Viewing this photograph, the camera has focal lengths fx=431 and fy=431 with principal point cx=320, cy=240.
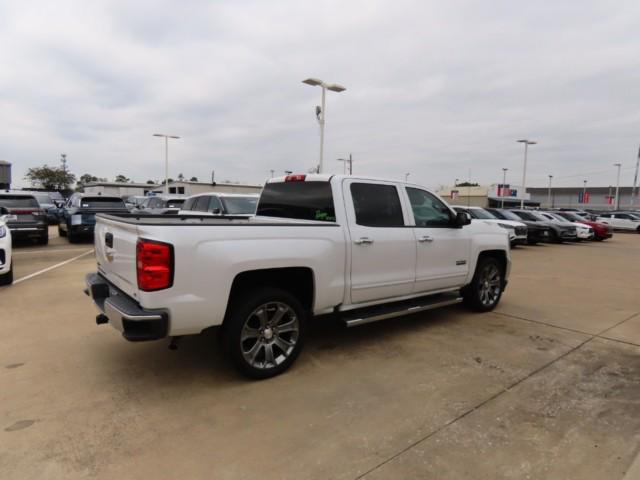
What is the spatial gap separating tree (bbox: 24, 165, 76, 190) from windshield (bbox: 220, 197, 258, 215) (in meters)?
68.9

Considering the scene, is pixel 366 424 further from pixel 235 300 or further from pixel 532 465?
pixel 235 300

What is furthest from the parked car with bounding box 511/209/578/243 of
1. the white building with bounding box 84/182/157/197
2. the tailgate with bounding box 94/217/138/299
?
the white building with bounding box 84/182/157/197

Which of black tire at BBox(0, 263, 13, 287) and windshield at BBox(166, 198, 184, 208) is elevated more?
windshield at BBox(166, 198, 184, 208)

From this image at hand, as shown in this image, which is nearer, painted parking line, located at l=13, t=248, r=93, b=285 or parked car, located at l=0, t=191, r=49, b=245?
painted parking line, located at l=13, t=248, r=93, b=285

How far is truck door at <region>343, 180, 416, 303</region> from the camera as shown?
451 centimetres

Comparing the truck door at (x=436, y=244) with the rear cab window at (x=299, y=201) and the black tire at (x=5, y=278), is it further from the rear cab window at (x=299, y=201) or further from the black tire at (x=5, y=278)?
the black tire at (x=5, y=278)

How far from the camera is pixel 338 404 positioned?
3504 mm

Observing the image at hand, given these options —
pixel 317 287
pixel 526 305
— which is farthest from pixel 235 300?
pixel 526 305

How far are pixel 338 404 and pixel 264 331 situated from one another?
3.00 feet

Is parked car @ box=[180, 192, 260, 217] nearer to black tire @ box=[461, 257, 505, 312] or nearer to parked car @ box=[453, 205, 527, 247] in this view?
black tire @ box=[461, 257, 505, 312]

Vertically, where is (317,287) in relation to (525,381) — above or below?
above

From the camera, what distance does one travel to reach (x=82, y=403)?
3449 millimetres

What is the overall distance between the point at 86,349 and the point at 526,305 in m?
6.27

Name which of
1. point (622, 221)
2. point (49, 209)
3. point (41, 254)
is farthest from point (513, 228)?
point (622, 221)
